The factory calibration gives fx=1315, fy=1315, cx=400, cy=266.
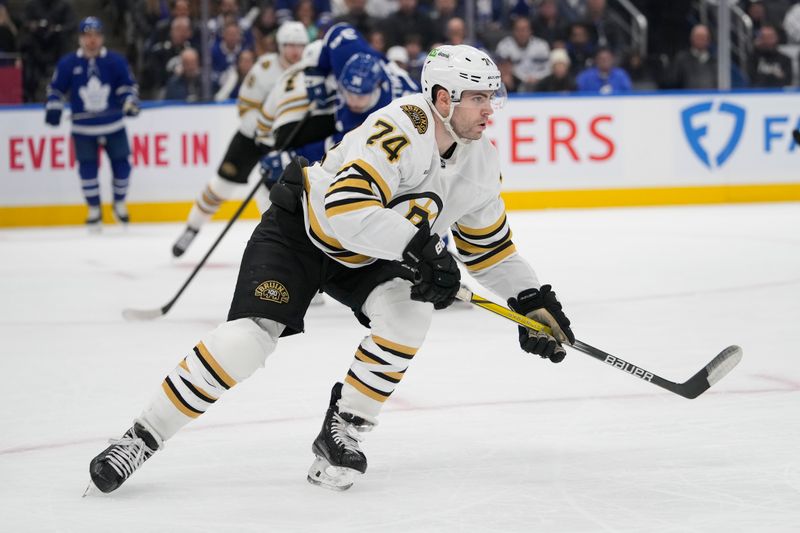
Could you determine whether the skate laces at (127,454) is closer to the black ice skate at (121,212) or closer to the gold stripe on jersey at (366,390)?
the gold stripe on jersey at (366,390)

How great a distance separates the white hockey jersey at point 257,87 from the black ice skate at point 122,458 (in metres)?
3.50

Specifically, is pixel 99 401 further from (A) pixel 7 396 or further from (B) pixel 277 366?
(B) pixel 277 366

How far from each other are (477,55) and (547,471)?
2.90 ft

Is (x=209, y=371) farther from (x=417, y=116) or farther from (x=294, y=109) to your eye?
(x=294, y=109)

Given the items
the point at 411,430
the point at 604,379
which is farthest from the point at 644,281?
the point at 411,430

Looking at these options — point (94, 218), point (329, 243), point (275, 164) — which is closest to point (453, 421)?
point (329, 243)

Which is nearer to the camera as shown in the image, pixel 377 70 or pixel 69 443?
pixel 69 443

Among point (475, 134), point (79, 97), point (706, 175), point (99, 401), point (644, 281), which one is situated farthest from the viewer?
point (706, 175)

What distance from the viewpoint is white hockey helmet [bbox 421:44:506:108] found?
2.65 meters

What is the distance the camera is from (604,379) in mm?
3787

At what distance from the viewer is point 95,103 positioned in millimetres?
8664

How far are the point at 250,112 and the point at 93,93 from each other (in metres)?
2.96

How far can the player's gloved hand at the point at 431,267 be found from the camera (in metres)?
2.51

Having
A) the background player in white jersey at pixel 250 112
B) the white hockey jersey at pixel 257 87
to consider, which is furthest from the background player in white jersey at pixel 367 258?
the white hockey jersey at pixel 257 87
